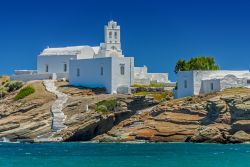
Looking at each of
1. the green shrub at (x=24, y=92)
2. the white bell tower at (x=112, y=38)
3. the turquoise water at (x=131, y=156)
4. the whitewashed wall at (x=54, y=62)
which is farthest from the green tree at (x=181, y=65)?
the turquoise water at (x=131, y=156)

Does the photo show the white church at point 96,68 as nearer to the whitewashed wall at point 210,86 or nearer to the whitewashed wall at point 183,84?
the whitewashed wall at point 183,84

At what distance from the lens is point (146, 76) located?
9656cm

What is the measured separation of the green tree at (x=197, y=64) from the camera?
9275 cm

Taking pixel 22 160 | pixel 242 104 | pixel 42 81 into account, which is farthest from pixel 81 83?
pixel 22 160

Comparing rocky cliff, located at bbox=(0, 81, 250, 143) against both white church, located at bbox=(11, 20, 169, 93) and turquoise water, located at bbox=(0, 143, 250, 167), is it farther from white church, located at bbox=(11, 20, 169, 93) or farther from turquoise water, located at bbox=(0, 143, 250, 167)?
white church, located at bbox=(11, 20, 169, 93)

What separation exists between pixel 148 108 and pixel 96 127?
7.36 m

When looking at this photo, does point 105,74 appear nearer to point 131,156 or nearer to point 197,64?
point 197,64

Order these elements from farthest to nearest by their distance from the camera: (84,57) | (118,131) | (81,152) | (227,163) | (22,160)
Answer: (84,57), (118,131), (81,152), (22,160), (227,163)

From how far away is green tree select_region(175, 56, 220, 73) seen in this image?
9275 cm

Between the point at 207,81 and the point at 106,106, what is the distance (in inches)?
524

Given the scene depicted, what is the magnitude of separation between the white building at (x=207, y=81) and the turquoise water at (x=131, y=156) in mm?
14533

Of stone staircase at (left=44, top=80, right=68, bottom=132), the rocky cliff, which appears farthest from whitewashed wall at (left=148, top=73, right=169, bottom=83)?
the rocky cliff

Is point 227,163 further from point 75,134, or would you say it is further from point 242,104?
point 75,134

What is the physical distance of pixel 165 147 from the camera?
2452 inches
